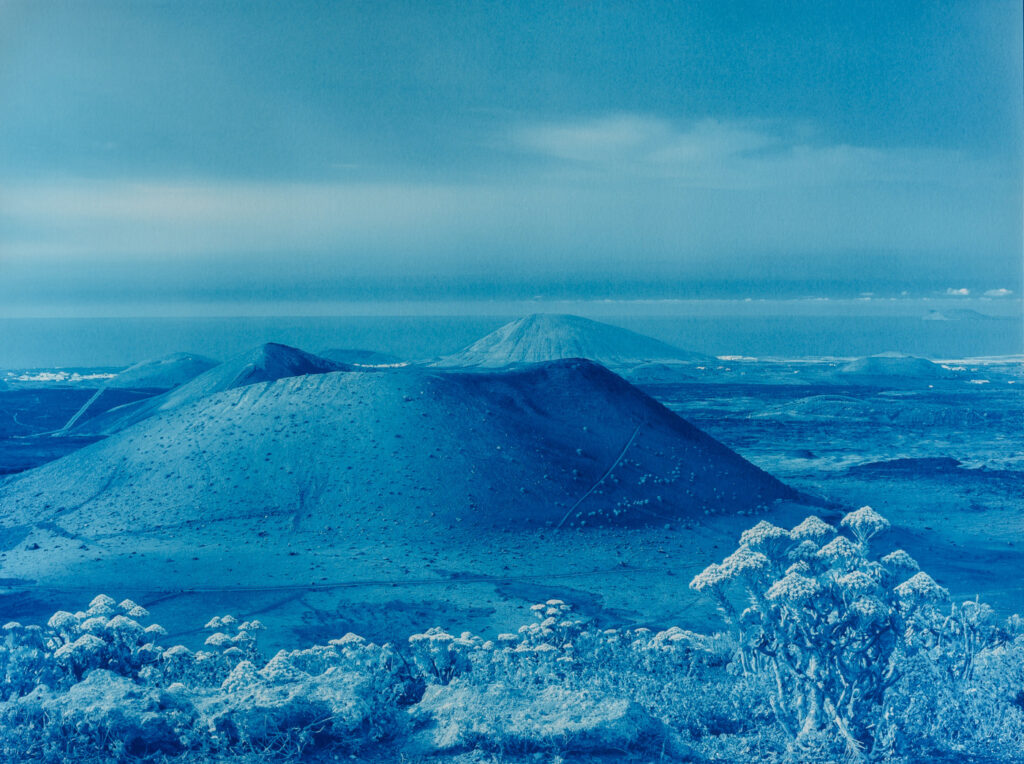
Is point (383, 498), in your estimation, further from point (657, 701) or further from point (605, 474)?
point (657, 701)

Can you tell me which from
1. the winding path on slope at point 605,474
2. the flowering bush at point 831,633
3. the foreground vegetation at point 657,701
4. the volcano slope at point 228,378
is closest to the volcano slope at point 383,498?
the winding path on slope at point 605,474

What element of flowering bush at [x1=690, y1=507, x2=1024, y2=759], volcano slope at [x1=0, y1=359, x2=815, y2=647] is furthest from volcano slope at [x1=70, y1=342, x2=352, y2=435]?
flowering bush at [x1=690, y1=507, x2=1024, y2=759]

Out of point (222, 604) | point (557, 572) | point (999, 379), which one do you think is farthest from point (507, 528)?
point (999, 379)

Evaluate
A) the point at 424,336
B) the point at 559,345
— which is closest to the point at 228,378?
the point at 559,345

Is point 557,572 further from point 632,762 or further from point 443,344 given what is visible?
point 443,344

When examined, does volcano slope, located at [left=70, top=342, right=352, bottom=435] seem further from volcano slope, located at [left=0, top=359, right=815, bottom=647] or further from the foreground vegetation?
the foreground vegetation

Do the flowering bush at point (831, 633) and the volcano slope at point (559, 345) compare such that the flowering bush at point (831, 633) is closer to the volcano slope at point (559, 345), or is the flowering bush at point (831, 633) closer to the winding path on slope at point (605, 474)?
the winding path on slope at point (605, 474)
